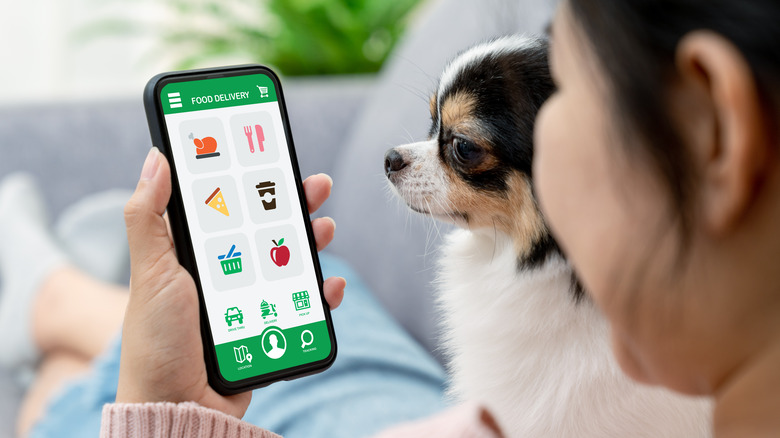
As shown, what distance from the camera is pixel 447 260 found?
750mm

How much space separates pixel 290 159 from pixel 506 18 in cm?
29

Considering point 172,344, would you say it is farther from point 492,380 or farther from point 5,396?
point 5,396

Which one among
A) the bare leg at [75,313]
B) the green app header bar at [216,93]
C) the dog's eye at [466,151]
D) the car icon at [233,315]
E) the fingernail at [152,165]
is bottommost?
the bare leg at [75,313]

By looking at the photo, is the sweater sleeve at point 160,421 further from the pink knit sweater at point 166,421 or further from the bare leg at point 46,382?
the bare leg at point 46,382

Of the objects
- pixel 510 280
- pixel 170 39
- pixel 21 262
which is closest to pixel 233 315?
pixel 510 280

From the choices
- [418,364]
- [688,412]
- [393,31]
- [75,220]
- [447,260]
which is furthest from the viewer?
[393,31]

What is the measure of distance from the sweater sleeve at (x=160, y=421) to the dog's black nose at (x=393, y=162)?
12.0 inches

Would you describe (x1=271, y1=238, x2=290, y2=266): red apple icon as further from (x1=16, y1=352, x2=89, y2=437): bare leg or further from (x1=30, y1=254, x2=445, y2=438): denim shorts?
(x1=16, y1=352, x2=89, y2=437): bare leg

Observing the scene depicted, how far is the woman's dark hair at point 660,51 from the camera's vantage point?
0.28 metres

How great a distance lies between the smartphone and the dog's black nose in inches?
6.0

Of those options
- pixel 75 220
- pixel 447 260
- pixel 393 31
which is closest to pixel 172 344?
pixel 447 260

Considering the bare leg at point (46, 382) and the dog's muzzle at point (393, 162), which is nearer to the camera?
the dog's muzzle at point (393, 162)

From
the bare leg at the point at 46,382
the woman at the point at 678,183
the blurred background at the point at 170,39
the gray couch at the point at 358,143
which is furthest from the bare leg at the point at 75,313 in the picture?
the woman at the point at 678,183

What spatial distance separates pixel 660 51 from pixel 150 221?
1.37 ft
